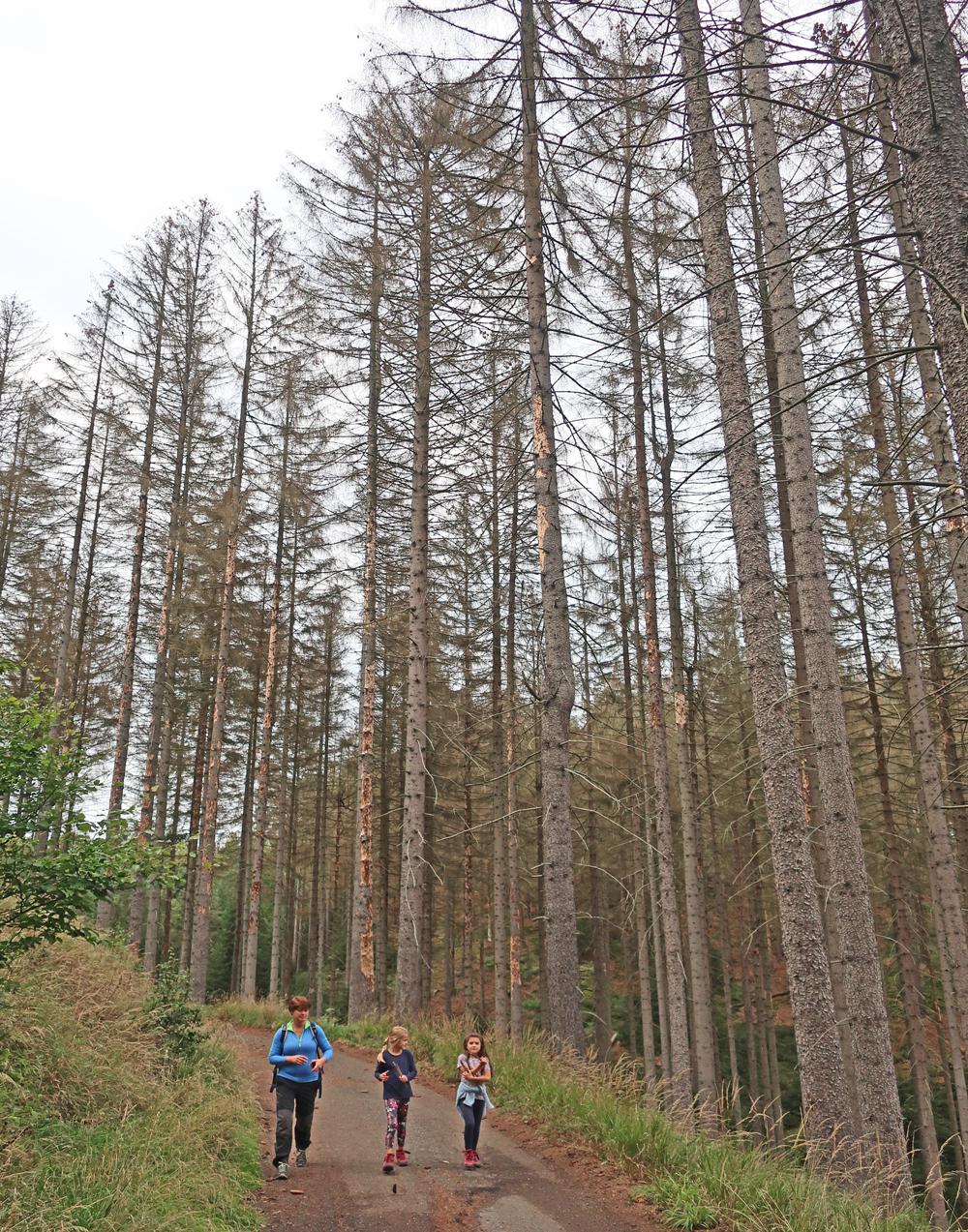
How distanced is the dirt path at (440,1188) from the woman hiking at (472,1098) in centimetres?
15

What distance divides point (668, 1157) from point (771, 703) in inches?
148

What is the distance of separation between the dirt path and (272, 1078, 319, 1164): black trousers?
198mm

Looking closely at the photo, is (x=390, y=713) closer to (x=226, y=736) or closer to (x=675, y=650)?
(x=226, y=736)

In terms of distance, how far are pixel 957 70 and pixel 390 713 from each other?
23.0 metres

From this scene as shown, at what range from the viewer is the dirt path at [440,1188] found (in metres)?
5.24

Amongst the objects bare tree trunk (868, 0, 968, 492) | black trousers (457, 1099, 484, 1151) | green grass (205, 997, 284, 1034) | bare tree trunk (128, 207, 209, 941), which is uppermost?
bare tree trunk (128, 207, 209, 941)

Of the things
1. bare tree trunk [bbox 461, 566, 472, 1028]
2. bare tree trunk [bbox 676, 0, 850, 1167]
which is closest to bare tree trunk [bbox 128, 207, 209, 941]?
bare tree trunk [bbox 461, 566, 472, 1028]

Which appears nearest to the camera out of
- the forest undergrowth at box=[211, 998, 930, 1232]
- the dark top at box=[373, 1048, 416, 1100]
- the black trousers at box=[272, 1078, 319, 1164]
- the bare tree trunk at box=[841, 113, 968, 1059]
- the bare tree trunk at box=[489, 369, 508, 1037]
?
the forest undergrowth at box=[211, 998, 930, 1232]

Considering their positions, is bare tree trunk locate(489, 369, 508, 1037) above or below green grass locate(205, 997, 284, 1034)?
above

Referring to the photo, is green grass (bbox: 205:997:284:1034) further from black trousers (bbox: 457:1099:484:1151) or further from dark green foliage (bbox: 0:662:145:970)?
A: dark green foliage (bbox: 0:662:145:970)

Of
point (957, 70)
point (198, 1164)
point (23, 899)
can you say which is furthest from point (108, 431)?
point (957, 70)

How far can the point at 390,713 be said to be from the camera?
2539 cm

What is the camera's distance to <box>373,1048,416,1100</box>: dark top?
6707 mm

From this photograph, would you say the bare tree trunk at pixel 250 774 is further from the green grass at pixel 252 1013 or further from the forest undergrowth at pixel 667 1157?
the forest undergrowth at pixel 667 1157
